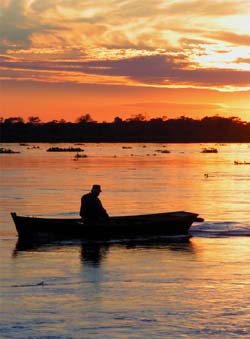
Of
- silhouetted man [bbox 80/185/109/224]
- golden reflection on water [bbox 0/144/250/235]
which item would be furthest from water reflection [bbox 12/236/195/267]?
A: golden reflection on water [bbox 0/144/250/235]

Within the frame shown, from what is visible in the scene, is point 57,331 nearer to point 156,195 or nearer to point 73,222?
point 73,222

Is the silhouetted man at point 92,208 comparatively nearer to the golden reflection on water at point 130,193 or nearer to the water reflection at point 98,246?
the water reflection at point 98,246

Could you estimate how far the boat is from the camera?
1022 inches

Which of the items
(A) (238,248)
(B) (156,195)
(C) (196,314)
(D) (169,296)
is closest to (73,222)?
(A) (238,248)

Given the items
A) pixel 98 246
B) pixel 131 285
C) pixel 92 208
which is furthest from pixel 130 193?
pixel 131 285

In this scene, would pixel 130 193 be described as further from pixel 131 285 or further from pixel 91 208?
pixel 131 285

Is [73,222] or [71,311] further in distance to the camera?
[73,222]

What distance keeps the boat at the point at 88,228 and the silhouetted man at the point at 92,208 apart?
0.24 meters

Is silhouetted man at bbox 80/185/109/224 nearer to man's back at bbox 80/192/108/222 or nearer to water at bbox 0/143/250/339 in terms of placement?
man's back at bbox 80/192/108/222

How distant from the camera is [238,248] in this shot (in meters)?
24.9

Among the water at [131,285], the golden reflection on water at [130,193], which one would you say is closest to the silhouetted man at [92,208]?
the water at [131,285]

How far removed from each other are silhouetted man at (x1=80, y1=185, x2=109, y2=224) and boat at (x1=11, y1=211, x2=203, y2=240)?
237mm

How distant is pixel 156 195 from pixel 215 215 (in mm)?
11525

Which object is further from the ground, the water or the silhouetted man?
the silhouetted man
